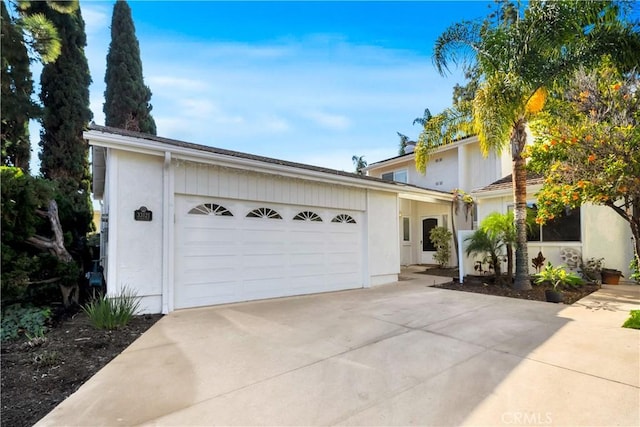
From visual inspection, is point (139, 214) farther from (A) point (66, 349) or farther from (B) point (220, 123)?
(B) point (220, 123)

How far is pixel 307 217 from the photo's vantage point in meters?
8.83

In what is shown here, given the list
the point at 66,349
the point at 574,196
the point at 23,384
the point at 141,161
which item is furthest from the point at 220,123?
the point at 574,196

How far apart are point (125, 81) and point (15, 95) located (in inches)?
269

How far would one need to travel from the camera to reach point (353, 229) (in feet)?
32.3

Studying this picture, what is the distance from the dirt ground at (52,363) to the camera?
3090 mm

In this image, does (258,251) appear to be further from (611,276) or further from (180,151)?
(611,276)

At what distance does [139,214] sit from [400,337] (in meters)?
5.40

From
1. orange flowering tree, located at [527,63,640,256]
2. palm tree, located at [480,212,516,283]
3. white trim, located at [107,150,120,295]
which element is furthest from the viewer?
palm tree, located at [480,212,516,283]

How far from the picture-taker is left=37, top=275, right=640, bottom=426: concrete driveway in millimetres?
2850

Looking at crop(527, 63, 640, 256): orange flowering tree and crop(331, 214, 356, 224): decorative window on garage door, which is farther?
crop(331, 214, 356, 224): decorative window on garage door

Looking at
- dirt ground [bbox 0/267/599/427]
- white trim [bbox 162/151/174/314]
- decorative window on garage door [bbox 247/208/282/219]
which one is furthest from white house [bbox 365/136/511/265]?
dirt ground [bbox 0/267/599/427]

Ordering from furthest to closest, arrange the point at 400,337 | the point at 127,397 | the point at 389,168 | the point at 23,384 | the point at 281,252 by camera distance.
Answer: the point at 389,168 < the point at 281,252 < the point at 400,337 < the point at 23,384 < the point at 127,397

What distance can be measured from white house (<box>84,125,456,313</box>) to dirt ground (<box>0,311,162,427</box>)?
1.16 m

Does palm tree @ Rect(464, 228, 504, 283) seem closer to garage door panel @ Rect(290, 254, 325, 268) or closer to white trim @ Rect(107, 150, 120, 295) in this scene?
garage door panel @ Rect(290, 254, 325, 268)
